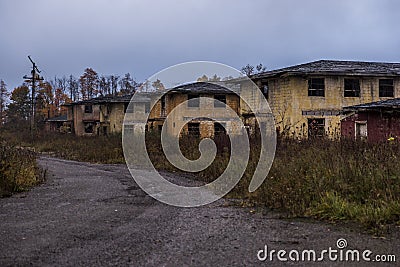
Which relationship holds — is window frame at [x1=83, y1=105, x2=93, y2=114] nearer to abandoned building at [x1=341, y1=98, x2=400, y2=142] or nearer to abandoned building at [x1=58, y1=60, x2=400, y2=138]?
abandoned building at [x1=58, y1=60, x2=400, y2=138]

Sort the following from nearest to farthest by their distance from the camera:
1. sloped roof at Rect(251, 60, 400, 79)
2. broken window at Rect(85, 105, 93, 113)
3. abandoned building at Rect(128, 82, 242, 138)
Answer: sloped roof at Rect(251, 60, 400, 79) → abandoned building at Rect(128, 82, 242, 138) → broken window at Rect(85, 105, 93, 113)

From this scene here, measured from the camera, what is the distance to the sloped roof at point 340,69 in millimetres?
28797


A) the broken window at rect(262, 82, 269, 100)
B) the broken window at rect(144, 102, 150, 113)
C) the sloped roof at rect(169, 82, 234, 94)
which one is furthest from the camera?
the broken window at rect(144, 102, 150, 113)

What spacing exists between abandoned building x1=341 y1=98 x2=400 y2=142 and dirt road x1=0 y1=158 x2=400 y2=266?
12.0 m

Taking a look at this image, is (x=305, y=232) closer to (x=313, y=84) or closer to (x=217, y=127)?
(x=313, y=84)

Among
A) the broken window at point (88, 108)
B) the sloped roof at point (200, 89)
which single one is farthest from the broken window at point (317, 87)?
the broken window at point (88, 108)

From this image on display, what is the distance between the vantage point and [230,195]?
36.0ft

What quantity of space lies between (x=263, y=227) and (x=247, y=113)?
89.9 feet

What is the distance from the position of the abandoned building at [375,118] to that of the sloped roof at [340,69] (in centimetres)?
511

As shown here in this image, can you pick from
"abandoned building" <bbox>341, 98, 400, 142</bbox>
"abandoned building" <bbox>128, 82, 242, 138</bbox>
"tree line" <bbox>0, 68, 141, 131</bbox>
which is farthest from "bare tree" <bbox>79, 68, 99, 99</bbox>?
"abandoned building" <bbox>341, 98, 400, 142</bbox>

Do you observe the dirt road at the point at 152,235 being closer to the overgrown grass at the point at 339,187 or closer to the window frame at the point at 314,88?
the overgrown grass at the point at 339,187

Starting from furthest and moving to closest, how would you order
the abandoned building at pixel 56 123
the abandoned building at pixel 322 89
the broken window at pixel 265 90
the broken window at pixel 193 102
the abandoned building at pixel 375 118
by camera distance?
the abandoned building at pixel 56 123 < the broken window at pixel 193 102 < the broken window at pixel 265 90 < the abandoned building at pixel 322 89 < the abandoned building at pixel 375 118

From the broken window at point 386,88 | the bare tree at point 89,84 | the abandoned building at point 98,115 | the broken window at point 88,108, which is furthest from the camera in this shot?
the bare tree at point 89,84

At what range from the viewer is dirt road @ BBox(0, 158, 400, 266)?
5.47 meters
